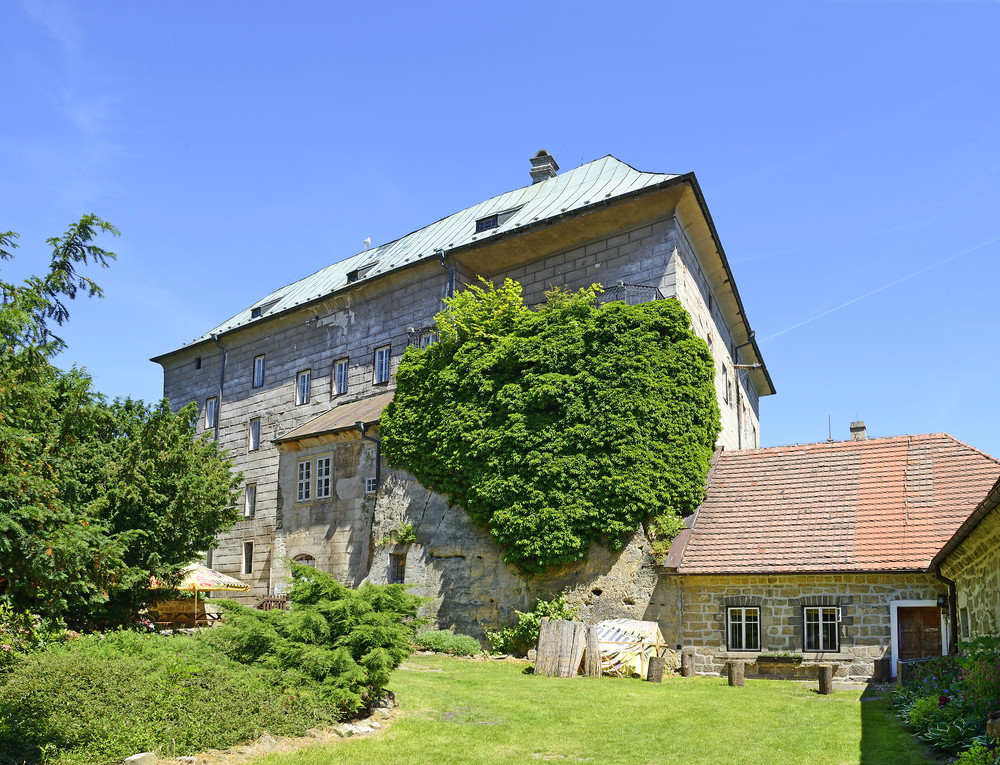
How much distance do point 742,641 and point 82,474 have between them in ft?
47.9

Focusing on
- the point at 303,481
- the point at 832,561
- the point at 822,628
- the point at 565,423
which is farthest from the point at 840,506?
the point at 303,481

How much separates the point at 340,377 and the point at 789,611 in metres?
19.0

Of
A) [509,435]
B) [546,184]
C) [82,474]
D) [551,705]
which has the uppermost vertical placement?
[546,184]

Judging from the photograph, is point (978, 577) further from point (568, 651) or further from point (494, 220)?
point (494, 220)

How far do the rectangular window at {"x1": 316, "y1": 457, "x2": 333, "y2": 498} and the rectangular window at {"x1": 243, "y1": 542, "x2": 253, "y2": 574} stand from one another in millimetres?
5769

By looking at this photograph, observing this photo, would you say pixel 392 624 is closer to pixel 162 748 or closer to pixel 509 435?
pixel 162 748

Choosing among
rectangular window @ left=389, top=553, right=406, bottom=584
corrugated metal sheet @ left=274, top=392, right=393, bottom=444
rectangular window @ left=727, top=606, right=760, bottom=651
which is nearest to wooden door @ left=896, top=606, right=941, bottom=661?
rectangular window @ left=727, top=606, right=760, bottom=651

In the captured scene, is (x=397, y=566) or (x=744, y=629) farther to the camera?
(x=397, y=566)

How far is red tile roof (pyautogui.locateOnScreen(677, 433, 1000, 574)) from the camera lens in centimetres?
1928

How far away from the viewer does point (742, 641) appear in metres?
19.8

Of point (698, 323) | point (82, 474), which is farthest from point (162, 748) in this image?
point (698, 323)

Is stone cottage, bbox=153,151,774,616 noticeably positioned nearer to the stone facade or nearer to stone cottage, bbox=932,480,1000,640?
the stone facade

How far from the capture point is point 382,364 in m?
31.5

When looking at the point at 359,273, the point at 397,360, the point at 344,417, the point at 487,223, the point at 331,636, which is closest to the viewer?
the point at 331,636
